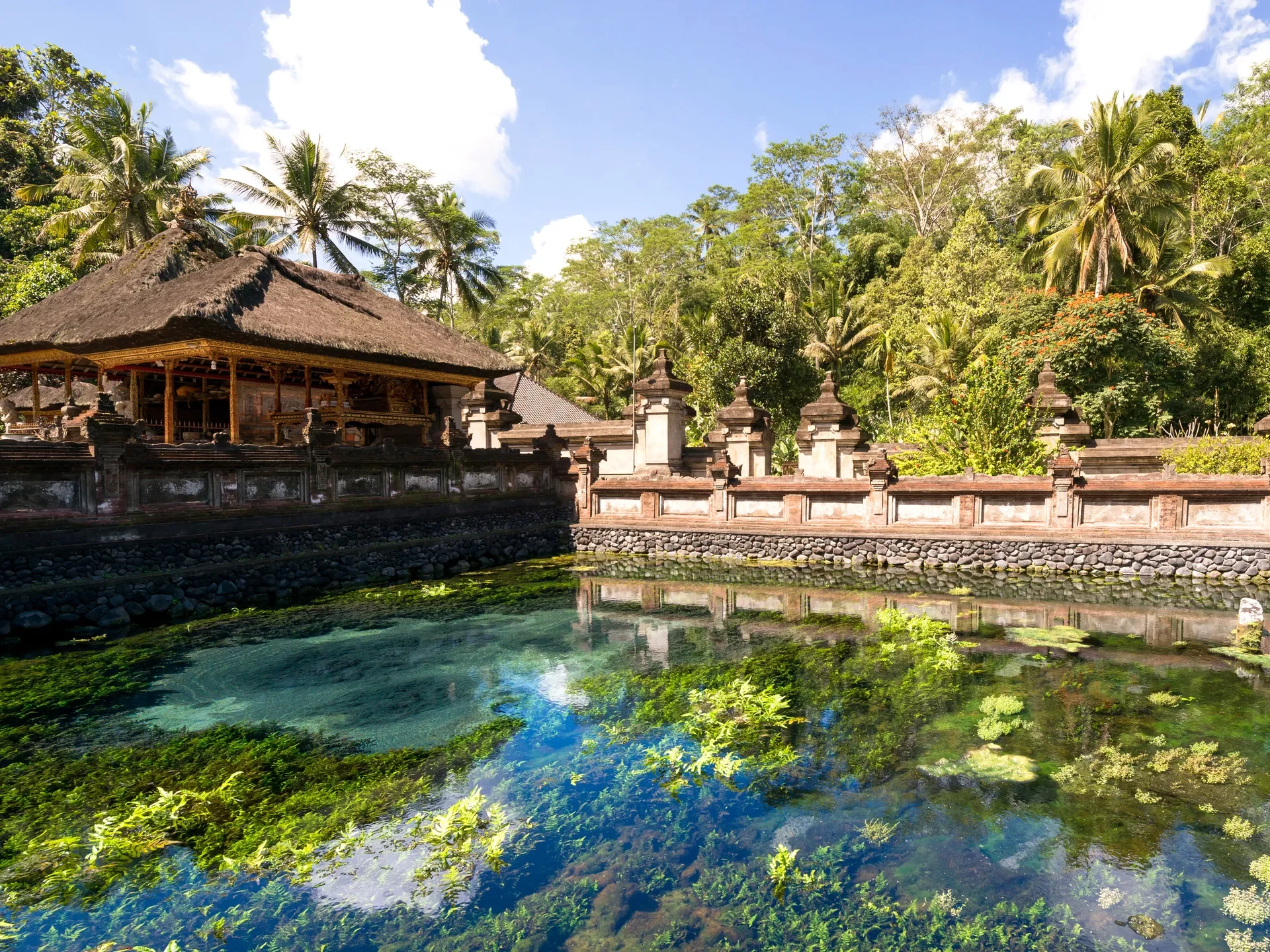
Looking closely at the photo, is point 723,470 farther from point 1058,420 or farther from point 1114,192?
point 1114,192

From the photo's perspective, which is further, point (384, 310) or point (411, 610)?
point (384, 310)

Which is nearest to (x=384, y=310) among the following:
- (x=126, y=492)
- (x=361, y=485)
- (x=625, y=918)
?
(x=361, y=485)

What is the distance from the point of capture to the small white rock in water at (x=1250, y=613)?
31.4ft

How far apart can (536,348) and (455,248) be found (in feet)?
29.5

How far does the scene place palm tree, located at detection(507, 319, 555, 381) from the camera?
44.4 m

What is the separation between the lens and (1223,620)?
35.1 ft

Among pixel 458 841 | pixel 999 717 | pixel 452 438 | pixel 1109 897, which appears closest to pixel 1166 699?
pixel 999 717

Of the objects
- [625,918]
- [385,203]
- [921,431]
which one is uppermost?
[385,203]

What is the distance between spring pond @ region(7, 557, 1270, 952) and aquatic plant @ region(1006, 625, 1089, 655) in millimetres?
68

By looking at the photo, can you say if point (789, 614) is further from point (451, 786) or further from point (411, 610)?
point (451, 786)

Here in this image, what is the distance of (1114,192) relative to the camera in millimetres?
24891

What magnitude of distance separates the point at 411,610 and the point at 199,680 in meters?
3.83

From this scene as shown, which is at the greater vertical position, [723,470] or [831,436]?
[831,436]

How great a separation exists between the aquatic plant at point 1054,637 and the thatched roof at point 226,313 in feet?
45.9
